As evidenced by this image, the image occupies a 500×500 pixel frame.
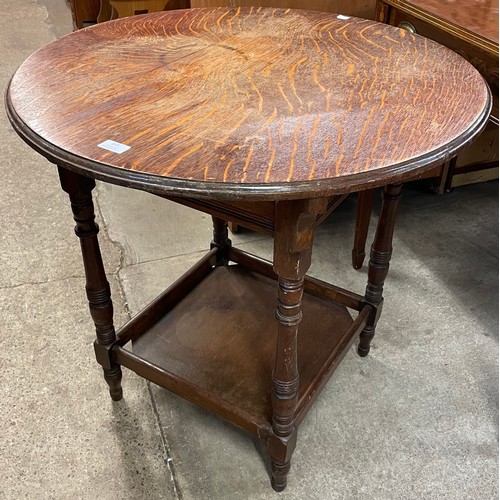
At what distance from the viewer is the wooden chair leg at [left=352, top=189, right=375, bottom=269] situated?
1.94 metres

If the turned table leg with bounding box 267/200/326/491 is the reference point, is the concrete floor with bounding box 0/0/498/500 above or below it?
below

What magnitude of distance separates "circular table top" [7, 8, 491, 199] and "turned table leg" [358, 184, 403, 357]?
0.37 m

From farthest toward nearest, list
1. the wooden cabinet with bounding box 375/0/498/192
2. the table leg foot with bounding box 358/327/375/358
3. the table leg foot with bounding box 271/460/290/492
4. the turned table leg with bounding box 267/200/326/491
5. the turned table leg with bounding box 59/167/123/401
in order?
the table leg foot with bounding box 358/327/375/358 → the wooden cabinet with bounding box 375/0/498/192 → the table leg foot with bounding box 271/460/290/492 → the turned table leg with bounding box 59/167/123/401 → the turned table leg with bounding box 267/200/326/491

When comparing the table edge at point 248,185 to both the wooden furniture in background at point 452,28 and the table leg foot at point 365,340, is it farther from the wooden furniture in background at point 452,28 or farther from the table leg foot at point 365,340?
the table leg foot at point 365,340

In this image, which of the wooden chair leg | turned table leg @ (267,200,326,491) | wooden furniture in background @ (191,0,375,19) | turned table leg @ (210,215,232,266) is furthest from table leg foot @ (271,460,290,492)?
wooden furniture in background @ (191,0,375,19)

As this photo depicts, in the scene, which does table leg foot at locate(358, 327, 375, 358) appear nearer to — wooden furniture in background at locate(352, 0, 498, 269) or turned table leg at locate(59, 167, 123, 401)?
wooden furniture in background at locate(352, 0, 498, 269)

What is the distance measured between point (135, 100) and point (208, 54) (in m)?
0.30

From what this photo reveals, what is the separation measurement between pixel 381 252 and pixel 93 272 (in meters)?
0.75

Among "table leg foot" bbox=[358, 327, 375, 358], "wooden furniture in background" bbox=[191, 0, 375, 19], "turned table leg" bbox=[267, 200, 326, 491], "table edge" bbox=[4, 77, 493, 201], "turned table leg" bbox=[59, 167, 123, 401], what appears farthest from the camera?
"wooden furniture in background" bbox=[191, 0, 375, 19]

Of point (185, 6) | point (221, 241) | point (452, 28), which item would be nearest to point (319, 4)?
point (452, 28)

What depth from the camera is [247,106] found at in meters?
1.04

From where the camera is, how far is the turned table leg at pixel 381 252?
1475mm

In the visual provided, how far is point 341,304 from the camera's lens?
5.41ft

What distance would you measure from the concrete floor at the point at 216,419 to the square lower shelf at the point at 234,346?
0.17 meters
